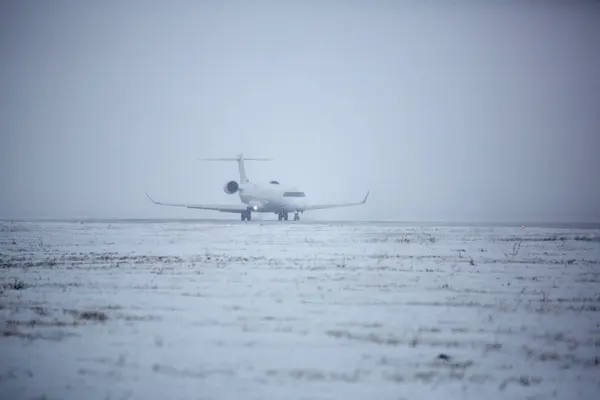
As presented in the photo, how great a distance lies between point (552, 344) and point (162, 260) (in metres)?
12.4

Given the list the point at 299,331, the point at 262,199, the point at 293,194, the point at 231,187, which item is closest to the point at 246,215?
the point at 262,199

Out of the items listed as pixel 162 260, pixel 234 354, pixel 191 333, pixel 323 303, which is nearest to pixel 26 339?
pixel 191 333

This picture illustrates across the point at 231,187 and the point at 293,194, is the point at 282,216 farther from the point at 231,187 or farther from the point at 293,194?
the point at 231,187

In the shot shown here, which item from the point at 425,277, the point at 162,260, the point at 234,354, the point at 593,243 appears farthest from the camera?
the point at 593,243

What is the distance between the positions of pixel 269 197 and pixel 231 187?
3954 millimetres

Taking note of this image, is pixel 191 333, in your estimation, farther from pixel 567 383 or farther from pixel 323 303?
pixel 567 383

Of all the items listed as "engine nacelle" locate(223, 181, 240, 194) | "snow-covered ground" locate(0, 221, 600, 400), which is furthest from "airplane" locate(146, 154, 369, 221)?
"snow-covered ground" locate(0, 221, 600, 400)

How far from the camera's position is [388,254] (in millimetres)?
19312

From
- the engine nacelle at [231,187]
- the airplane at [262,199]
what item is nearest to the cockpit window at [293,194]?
the airplane at [262,199]

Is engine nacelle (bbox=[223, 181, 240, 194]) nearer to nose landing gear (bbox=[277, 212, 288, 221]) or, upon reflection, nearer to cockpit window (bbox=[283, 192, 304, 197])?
cockpit window (bbox=[283, 192, 304, 197])

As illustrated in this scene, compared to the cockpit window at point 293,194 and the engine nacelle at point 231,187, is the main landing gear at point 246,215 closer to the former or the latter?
the engine nacelle at point 231,187

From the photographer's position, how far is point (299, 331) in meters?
7.99

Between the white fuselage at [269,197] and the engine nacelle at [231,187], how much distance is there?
834 mm

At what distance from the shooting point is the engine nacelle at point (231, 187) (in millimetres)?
56562
